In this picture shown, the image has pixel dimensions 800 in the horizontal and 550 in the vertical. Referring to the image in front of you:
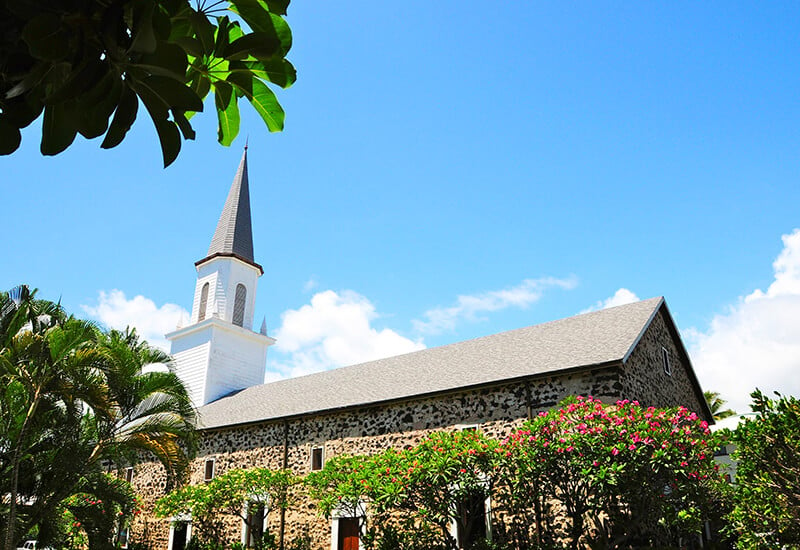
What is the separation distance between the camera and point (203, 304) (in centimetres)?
3284

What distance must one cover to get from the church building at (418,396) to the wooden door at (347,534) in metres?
0.04

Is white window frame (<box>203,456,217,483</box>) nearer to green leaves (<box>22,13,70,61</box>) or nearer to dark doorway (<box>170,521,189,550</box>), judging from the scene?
dark doorway (<box>170,521,189,550</box>)

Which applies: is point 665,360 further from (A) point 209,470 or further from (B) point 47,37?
(B) point 47,37

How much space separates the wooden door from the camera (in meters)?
18.6

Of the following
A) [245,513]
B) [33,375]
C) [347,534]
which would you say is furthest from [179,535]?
[33,375]

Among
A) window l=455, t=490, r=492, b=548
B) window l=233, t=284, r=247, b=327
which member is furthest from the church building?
window l=233, t=284, r=247, b=327

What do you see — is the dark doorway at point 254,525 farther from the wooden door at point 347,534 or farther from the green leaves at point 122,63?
the green leaves at point 122,63

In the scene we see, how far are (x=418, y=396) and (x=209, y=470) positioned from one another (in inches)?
420

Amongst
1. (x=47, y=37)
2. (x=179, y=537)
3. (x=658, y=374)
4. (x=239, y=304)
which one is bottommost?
(x=47, y=37)

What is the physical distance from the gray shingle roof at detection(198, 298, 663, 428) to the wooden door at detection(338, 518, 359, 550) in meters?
3.67

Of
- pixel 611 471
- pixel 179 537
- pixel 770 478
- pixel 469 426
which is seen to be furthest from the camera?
pixel 179 537

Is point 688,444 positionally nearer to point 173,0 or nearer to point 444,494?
point 444,494

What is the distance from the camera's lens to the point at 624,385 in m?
15.9

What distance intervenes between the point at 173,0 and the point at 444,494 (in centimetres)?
1454
